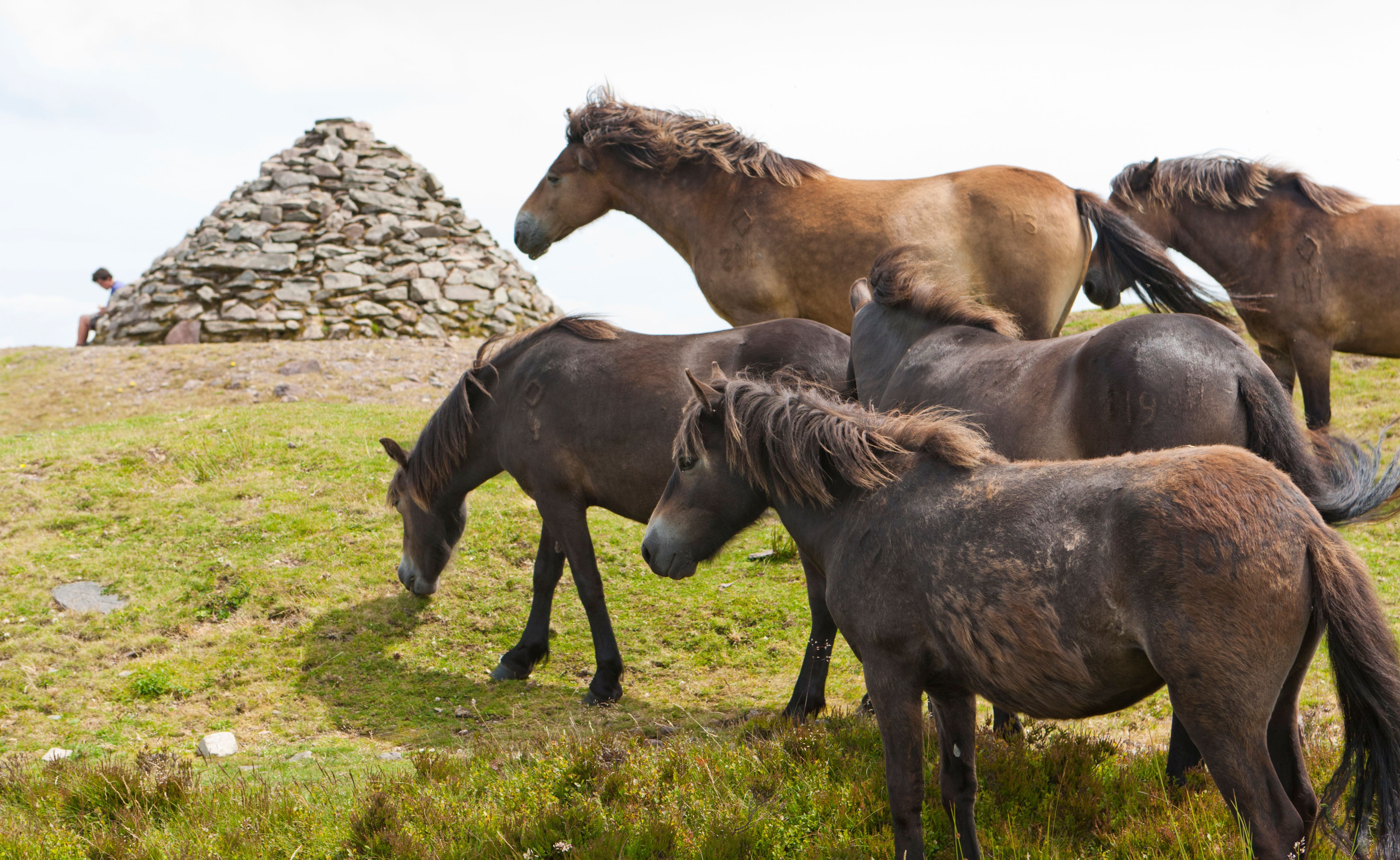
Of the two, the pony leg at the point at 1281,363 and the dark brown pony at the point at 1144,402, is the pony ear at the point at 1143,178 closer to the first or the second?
the pony leg at the point at 1281,363

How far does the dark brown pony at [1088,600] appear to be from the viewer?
114 inches

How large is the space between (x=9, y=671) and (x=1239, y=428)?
834 centimetres

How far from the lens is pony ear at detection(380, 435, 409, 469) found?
7418 millimetres

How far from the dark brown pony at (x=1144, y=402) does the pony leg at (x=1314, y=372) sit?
234 inches

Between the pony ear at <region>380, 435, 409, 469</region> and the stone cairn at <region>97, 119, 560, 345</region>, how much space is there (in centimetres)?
1411

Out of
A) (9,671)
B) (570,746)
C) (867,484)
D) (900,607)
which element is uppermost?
(867,484)

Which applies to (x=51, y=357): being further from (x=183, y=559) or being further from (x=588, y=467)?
(x=588, y=467)

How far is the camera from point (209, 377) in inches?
682

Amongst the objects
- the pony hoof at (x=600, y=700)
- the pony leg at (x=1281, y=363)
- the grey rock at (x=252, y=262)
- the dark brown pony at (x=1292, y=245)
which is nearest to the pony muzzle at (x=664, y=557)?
the pony hoof at (x=600, y=700)

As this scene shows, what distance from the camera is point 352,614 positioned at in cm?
816

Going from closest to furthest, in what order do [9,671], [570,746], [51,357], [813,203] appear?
[570,746] < [9,671] < [813,203] < [51,357]

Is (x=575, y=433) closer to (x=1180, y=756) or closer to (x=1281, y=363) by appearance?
(x=1180, y=756)

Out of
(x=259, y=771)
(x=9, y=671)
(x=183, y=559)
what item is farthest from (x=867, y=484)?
(x=183, y=559)

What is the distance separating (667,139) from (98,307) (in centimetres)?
2065
